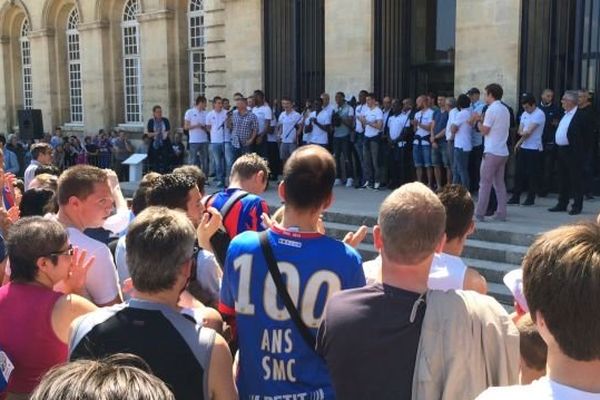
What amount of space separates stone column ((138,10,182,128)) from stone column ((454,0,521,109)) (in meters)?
9.79

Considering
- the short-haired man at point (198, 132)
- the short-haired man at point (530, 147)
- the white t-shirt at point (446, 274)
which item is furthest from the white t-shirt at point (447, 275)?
the short-haired man at point (198, 132)

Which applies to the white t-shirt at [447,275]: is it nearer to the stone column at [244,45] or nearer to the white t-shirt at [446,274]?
the white t-shirt at [446,274]

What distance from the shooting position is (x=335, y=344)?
2246 millimetres

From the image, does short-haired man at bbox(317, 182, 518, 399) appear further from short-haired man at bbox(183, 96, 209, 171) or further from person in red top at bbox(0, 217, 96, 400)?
short-haired man at bbox(183, 96, 209, 171)

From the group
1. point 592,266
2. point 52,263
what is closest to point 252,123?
point 52,263

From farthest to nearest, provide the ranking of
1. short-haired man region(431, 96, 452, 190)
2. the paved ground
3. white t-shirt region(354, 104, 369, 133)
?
white t-shirt region(354, 104, 369, 133)
short-haired man region(431, 96, 452, 190)
the paved ground

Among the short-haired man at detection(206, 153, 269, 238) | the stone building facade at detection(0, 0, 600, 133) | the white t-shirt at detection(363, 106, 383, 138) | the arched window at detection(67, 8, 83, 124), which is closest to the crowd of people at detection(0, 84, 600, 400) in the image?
the short-haired man at detection(206, 153, 269, 238)

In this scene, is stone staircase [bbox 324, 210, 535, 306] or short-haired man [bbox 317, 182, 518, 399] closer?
short-haired man [bbox 317, 182, 518, 399]

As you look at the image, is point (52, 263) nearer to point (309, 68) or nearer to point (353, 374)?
point (353, 374)

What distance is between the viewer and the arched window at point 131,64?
837 inches

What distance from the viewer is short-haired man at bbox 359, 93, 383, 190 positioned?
12102 mm

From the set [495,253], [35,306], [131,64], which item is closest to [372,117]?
[495,253]

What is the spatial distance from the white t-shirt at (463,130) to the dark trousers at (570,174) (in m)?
1.33

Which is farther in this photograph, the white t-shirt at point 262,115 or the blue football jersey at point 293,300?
the white t-shirt at point 262,115
